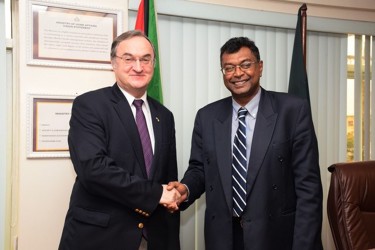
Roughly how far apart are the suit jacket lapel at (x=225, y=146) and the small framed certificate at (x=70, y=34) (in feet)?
2.65

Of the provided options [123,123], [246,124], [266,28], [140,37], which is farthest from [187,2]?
[123,123]

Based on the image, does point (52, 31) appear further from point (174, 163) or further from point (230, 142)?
point (230, 142)

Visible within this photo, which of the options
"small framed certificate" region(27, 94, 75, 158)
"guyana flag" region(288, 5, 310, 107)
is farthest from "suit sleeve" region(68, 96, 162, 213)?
"guyana flag" region(288, 5, 310, 107)

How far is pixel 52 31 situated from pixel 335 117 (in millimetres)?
2154

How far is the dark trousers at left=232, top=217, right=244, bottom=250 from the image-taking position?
1.77 metres

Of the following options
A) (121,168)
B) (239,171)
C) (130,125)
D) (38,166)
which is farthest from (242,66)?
(38,166)

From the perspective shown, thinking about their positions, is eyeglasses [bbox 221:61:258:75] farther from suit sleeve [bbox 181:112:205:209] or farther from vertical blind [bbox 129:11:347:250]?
vertical blind [bbox 129:11:347:250]

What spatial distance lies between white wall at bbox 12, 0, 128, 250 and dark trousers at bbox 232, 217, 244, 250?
101cm

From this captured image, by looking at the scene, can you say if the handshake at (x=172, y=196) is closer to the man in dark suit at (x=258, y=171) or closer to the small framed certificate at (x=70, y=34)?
the man in dark suit at (x=258, y=171)

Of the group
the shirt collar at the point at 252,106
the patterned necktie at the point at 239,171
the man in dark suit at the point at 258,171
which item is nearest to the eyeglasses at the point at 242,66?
the man in dark suit at the point at 258,171

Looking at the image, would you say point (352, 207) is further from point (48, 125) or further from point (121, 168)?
point (48, 125)

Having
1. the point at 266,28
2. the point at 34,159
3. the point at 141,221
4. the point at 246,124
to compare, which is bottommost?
the point at 141,221

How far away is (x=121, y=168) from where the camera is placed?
1495mm

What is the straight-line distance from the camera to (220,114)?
1.90m
